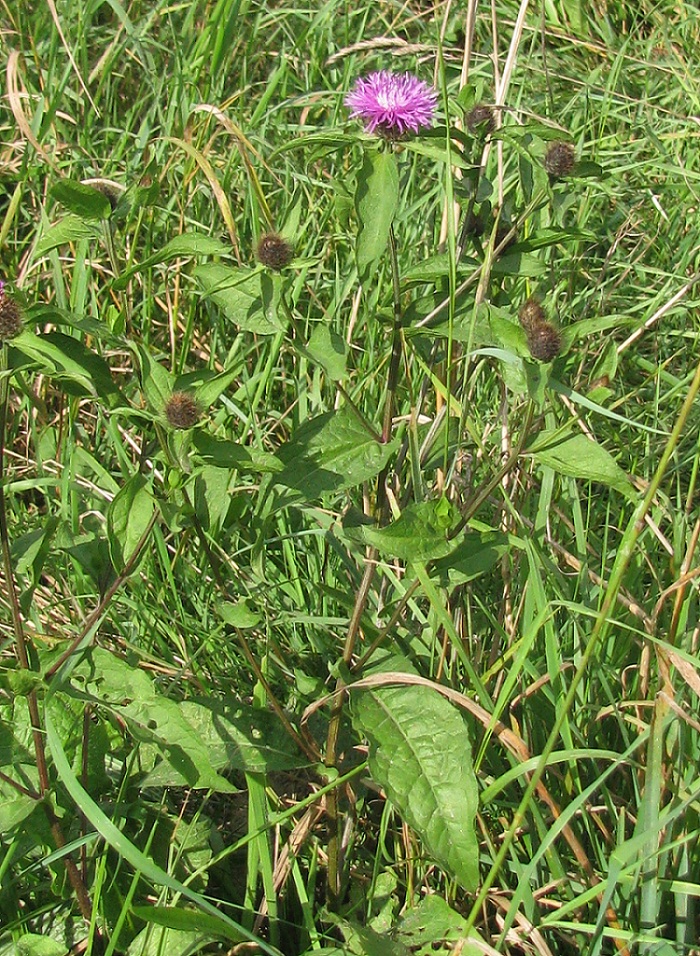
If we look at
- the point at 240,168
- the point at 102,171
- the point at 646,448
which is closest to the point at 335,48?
the point at 240,168

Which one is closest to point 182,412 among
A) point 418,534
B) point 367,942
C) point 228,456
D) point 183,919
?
point 228,456

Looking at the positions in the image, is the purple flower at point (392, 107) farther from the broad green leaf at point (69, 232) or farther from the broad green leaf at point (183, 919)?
the broad green leaf at point (183, 919)

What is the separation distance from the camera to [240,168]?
3.19m

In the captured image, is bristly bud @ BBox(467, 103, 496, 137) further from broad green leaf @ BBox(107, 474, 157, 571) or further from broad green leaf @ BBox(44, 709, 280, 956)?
broad green leaf @ BBox(44, 709, 280, 956)

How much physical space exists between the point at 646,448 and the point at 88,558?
1362mm

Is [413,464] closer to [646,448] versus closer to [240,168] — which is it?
[646,448]

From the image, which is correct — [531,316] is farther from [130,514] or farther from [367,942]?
[367,942]

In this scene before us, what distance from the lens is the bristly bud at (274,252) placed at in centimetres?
168

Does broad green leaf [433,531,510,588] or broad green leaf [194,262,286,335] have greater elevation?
broad green leaf [194,262,286,335]

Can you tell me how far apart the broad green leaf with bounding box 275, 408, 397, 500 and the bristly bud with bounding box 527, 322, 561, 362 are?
0.99 ft

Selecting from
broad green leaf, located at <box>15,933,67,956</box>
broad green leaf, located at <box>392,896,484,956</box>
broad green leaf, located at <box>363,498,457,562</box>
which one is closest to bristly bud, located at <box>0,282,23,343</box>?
broad green leaf, located at <box>363,498,457,562</box>

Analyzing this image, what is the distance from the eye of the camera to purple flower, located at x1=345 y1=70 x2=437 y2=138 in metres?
1.70

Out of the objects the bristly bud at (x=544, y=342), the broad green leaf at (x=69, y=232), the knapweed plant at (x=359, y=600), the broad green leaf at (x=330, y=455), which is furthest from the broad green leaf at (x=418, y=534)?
the broad green leaf at (x=69, y=232)

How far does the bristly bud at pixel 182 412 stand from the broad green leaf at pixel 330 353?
27 centimetres
